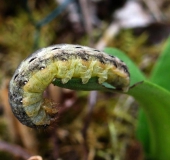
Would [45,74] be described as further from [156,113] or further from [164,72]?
[164,72]

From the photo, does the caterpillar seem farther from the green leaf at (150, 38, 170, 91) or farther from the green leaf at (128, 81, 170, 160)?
the green leaf at (150, 38, 170, 91)

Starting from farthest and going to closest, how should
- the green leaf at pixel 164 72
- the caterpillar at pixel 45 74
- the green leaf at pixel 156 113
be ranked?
the green leaf at pixel 164 72 → the green leaf at pixel 156 113 → the caterpillar at pixel 45 74

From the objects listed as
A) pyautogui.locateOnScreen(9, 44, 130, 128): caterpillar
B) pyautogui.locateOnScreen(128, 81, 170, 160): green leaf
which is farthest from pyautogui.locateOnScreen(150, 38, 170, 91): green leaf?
pyautogui.locateOnScreen(9, 44, 130, 128): caterpillar

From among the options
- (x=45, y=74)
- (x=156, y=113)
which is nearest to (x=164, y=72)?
(x=156, y=113)

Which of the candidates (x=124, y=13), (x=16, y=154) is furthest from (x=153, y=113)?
(x=124, y=13)

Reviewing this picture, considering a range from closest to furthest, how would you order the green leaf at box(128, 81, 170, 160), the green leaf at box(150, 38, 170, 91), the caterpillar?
the caterpillar → the green leaf at box(128, 81, 170, 160) → the green leaf at box(150, 38, 170, 91)

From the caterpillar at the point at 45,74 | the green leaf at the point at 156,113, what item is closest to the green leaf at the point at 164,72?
the green leaf at the point at 156,113

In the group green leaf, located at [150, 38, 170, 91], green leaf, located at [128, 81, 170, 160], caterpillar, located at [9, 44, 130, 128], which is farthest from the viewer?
green leaf, located at [150, 38, 170, 91]

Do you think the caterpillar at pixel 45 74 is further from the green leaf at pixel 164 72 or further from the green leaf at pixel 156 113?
the green leaf at pixel 164 72

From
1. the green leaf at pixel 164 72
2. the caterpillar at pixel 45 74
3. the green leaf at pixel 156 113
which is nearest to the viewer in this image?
the caterpillar at pixel 45 74

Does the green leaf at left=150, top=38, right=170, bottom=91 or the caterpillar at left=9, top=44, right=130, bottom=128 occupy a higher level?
the green leaf at left=150, top=38, right=170, bottom=91
